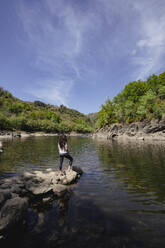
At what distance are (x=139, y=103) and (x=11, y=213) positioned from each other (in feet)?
271

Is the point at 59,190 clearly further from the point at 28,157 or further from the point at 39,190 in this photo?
the point at 28,157

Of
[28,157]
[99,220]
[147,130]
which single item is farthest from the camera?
[147,130]

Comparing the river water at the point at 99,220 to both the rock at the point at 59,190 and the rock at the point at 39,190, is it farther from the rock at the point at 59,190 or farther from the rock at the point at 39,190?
the rock at the point at 39,190

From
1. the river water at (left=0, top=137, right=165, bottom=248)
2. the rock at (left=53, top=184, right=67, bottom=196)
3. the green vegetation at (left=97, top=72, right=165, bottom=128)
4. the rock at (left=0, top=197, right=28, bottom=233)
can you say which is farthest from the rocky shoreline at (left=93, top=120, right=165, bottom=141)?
the rock at (left=0, top=197, right=28, bottom=233)

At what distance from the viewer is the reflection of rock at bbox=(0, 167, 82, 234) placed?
210 inches

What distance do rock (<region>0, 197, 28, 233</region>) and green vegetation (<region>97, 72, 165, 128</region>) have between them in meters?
62.6

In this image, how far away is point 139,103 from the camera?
77.5 meters

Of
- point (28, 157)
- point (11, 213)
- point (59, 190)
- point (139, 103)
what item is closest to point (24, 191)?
point (59, 190)

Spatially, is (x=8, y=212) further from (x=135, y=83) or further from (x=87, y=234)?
(x=135, y=83)

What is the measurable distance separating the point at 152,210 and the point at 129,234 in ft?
7.53

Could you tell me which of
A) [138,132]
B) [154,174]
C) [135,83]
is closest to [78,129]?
[135,83]

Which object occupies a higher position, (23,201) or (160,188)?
(23,201)

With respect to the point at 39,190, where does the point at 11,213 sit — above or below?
above

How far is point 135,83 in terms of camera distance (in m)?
89.8
